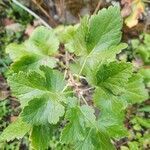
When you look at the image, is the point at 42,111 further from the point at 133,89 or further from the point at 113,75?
the point at 133,89

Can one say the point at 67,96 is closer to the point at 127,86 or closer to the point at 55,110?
the point at 55,110

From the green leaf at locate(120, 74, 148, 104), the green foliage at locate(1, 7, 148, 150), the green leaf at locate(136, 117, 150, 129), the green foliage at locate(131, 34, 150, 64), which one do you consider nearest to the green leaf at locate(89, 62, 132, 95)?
the green foliage at locate(1, 7, 148, 150)

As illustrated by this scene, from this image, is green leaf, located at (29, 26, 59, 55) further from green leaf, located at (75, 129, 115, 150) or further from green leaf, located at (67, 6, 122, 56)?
green leaf, located at (75, 129, 115, 150)

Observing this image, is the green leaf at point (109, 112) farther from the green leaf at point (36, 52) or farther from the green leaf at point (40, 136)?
the green leaf at point (36, 52)

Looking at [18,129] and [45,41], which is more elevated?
[45,41]

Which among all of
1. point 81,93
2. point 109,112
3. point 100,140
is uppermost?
point 81,93

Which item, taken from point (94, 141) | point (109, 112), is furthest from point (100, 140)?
point (109, 112)

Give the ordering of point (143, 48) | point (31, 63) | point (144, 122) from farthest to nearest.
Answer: point (143, 48)
point (144, 122)
point (31, 63)

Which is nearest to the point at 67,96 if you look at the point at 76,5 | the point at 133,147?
the point at 133,147
